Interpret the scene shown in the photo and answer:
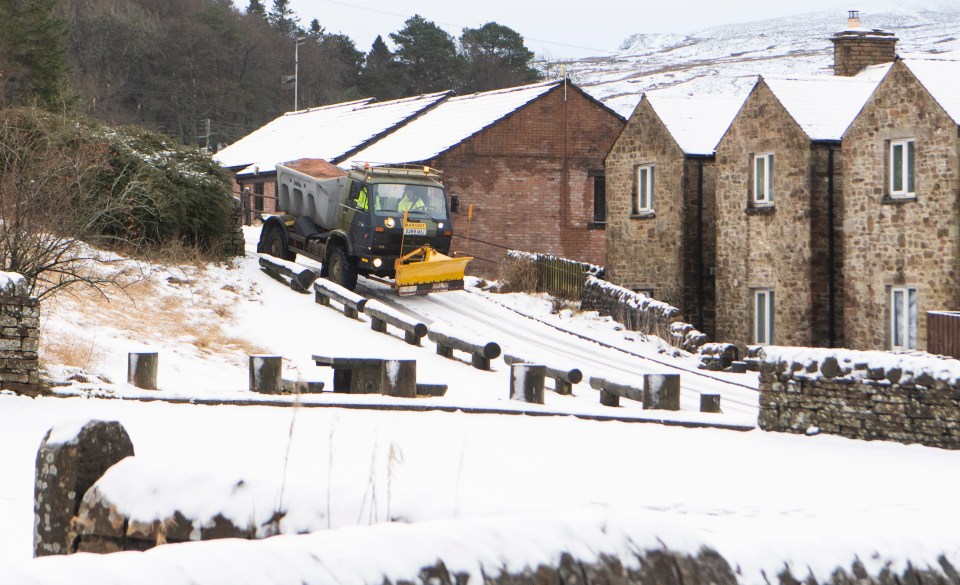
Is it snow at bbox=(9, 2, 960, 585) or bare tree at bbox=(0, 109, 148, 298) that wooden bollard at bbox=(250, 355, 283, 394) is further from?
bare tree at bbox=(0, 109, 148, 298)

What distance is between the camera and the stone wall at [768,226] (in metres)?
30.8

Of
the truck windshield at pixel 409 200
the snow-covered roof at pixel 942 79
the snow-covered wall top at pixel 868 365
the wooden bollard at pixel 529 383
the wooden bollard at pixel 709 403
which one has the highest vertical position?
the snow-covered roof at pixel 942 79

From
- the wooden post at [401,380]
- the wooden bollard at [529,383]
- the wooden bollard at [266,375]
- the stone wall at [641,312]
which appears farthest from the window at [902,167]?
the wooden bollard at [266,375]

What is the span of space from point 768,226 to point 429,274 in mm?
7921

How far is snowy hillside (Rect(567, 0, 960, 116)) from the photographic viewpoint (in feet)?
419

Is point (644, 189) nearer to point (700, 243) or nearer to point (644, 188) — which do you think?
point (644, 188)

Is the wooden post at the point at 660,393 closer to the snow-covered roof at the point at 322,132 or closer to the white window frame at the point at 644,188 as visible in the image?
the white window frame at the point at 644,188

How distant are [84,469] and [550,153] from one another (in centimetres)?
4022

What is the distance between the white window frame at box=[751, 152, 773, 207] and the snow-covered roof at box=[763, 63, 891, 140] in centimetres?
122

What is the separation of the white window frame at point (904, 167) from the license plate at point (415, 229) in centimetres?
1021

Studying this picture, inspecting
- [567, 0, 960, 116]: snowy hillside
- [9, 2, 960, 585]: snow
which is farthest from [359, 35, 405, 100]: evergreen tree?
[9, 2, 960, 585]: snow

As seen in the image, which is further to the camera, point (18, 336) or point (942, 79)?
point (942, 79)

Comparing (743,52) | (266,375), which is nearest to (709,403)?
(266,375)

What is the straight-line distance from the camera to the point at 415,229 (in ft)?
103
